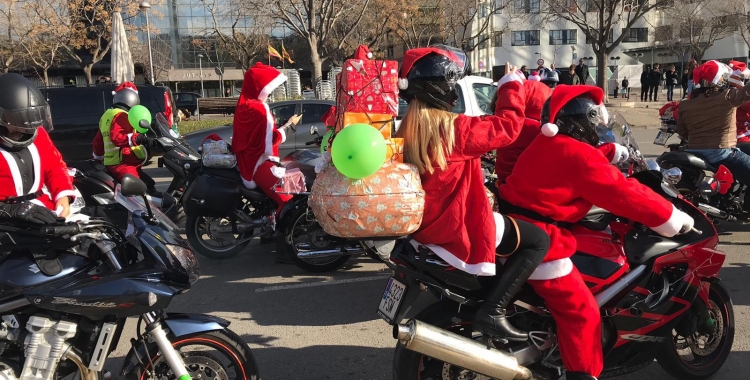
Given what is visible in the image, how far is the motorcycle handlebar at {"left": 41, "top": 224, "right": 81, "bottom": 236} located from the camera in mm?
2771

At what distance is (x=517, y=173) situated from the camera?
320cm

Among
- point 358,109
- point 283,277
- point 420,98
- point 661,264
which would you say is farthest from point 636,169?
point 283,277

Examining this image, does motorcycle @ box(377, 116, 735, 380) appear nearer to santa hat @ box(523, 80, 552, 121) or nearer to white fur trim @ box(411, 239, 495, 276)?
white fur trim @ box(411, 239, 495, 276)

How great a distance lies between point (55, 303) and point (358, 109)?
1670 millimetres

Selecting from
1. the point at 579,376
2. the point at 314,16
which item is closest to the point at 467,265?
the point at 579,376

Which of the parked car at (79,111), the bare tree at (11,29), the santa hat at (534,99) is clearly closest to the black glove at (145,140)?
the santa hat at (534,99)

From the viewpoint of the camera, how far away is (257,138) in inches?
244

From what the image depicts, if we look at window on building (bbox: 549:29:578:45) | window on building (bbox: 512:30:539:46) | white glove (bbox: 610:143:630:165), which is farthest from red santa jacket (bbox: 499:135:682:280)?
window on building (bbox: 549:29:578:45)

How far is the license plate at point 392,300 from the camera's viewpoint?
3010 millimetres

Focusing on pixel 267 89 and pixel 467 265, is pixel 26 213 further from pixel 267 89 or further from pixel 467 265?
pixel 267 89

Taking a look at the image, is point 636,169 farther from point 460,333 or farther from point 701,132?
point 701,132

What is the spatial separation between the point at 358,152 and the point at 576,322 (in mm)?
1388

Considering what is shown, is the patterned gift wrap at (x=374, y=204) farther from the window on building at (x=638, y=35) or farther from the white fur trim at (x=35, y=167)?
the window on building at (x=638, y=35)

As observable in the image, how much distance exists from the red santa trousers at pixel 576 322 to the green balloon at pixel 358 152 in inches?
43.4
